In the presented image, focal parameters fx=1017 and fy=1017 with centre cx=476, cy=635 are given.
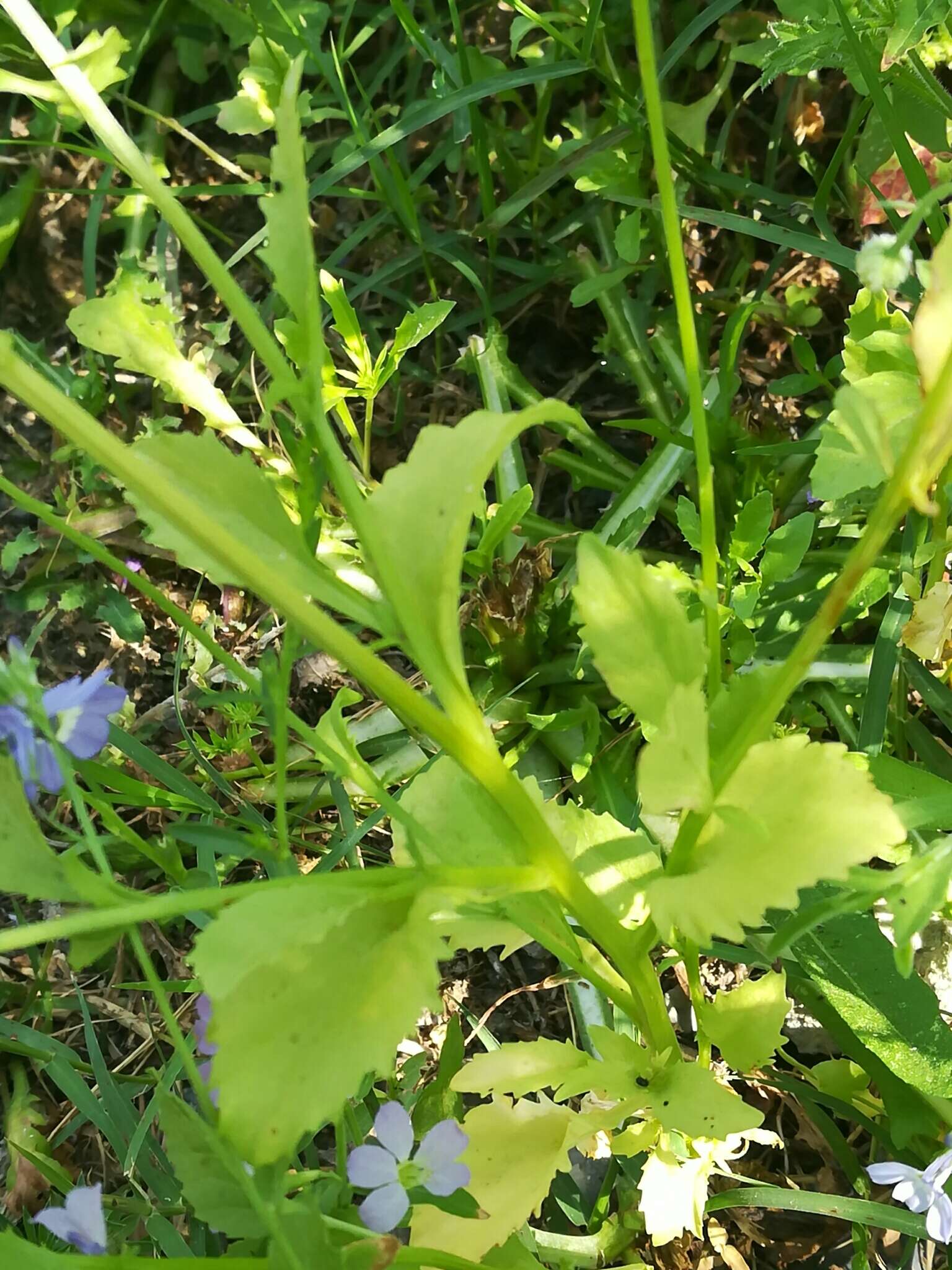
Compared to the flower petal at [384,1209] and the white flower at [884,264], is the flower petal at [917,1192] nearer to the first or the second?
the flower petal at [384,1209]

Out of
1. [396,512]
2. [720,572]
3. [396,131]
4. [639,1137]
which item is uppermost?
[396,131]

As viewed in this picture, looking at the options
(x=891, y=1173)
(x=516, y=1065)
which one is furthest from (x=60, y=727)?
(x=891, y=1173)

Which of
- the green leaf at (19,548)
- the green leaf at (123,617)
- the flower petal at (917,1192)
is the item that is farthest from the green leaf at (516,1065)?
the green leaf at (19,548)

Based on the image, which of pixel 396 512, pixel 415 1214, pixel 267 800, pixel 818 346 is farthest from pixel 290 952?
pixel 818 346

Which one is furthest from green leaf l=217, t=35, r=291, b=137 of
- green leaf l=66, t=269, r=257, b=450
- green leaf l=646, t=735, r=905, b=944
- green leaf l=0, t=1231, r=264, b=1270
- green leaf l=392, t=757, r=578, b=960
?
green leaf l=0, t=1231, r=264, b=1270

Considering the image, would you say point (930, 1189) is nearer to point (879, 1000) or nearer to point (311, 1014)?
point (879, 1000)

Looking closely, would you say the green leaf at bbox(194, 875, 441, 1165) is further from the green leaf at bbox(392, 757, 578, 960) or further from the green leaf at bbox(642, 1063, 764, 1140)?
the green leaf at bbox(642, 1063, 764, 1140)

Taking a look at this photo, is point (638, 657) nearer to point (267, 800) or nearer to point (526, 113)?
point (267, 800)
